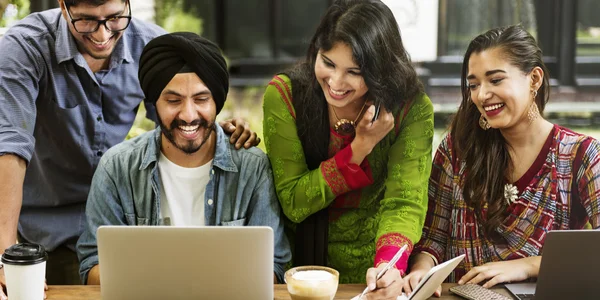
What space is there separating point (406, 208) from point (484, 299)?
435mm

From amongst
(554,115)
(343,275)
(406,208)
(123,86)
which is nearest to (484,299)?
(406,208)

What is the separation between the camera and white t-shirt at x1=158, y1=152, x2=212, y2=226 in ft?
7.63

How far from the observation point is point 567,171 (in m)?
2.32

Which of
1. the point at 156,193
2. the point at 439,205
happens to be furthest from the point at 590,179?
the point at 156,193

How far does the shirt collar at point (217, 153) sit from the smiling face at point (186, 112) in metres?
0.06

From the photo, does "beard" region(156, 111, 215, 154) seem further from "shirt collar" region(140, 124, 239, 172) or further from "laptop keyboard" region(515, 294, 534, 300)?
"laptop keyboard" region(515, 294, 534, 300)

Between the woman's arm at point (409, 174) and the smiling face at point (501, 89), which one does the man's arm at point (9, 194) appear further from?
the smiling face at point (501, 89)

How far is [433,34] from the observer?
13.4 feet

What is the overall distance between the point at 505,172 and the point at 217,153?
3.24 feet

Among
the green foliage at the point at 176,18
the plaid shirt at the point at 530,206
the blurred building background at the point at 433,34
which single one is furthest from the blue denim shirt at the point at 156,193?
the green foliage at the point at 176,18

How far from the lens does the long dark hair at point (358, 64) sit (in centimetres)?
224

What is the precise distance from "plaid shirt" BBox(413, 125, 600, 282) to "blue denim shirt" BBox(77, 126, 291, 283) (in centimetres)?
57

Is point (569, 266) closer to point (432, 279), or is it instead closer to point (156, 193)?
point (432, 279)

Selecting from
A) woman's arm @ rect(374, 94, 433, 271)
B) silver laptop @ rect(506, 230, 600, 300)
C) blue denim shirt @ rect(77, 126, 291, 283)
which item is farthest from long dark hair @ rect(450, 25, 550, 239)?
blue denim shirt @ rect(77, 126, 291, 283)
